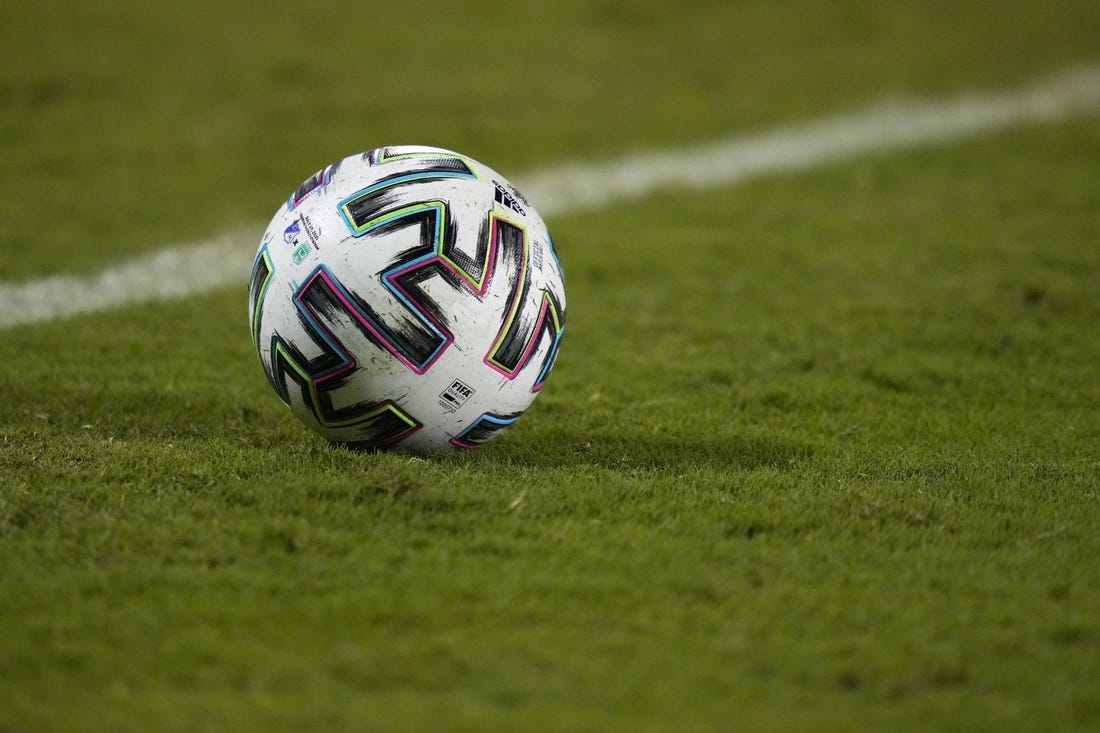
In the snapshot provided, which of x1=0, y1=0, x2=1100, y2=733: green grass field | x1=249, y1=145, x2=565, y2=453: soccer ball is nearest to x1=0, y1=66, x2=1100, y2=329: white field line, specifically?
x1=0, y1=0, x2=1100, y2=733: green grass field

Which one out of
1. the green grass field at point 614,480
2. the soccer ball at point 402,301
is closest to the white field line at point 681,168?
the green grass field at point 614,480

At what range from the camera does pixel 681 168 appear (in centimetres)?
1164

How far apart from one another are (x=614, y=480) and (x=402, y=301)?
100 cm

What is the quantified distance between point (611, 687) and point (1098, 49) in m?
15.7

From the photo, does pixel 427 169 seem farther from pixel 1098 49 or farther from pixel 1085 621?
pixel 1098 49

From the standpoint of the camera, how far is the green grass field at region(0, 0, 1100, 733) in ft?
11.2

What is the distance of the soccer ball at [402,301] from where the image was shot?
4645 mm

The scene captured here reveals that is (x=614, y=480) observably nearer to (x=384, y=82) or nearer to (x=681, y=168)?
(x=681, y=168)

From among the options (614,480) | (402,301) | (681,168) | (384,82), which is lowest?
(614,480)

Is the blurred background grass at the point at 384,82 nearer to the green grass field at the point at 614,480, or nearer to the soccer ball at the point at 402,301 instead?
the green grass field at the point at 614,480

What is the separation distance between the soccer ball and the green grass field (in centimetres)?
23

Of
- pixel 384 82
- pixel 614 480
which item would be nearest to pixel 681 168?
pixel 384 82

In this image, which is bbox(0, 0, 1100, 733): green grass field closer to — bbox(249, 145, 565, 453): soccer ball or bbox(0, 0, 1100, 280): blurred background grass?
bbox(0, 0, 1100, 280): blurred background grass

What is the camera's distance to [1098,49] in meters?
16.7
